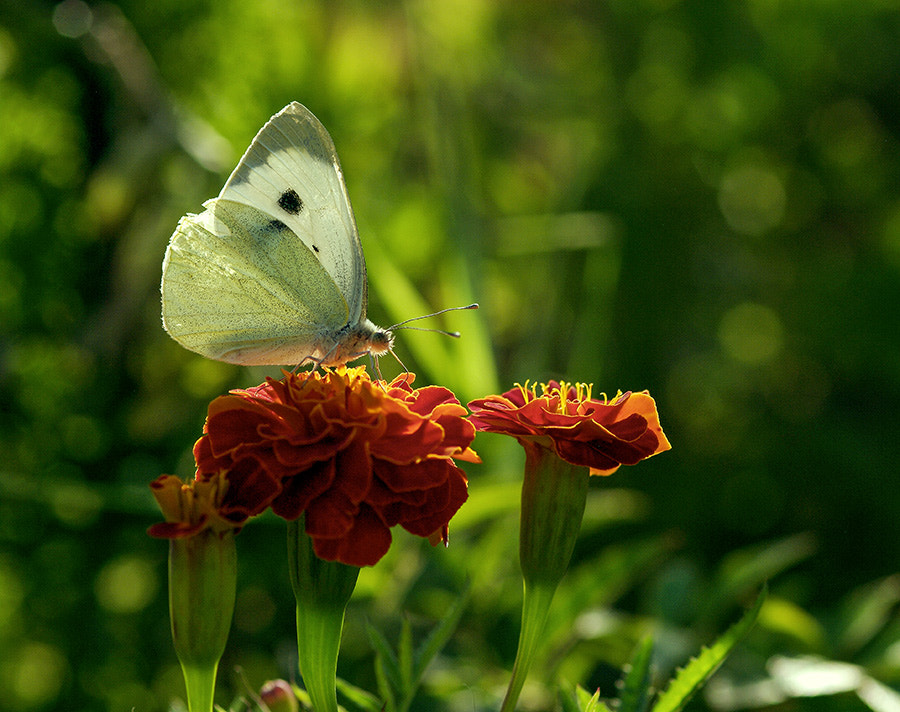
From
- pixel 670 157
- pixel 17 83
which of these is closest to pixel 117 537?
pixel 17 83

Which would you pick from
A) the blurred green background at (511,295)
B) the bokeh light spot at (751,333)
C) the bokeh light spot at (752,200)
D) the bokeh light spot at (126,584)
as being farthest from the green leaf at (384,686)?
the bokeh light spot at (752,200)

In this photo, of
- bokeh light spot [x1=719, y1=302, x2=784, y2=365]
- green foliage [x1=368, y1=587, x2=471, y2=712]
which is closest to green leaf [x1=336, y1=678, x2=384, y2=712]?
green foliage [x1=368, y1=587, x2=471, y2=712]

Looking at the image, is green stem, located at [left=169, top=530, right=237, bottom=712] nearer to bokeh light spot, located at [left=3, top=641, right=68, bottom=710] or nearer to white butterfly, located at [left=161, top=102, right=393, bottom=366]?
white butterfly, located at [left=161, top=102, right=393, bottom=366]

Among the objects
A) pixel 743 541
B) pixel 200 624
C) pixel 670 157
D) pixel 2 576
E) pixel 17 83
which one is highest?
pixel 17 83

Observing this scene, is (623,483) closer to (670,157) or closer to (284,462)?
(670,157)

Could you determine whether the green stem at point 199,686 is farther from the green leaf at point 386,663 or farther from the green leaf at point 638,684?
the green leaf at point 638,684
